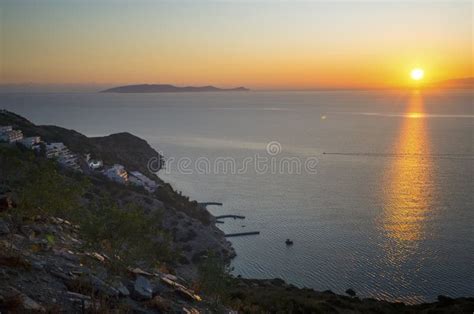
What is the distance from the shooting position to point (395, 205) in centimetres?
7650

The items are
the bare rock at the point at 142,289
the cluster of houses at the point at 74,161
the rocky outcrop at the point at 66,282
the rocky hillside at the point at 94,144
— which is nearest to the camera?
the rocky outcrop at the point at 66,282

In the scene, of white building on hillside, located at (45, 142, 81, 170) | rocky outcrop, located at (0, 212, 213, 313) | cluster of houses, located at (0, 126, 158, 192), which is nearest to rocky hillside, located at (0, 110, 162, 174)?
white building on hillside, located at (45, 142, 81, 170)

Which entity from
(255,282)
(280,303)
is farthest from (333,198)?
(280,303)

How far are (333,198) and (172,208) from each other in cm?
3458

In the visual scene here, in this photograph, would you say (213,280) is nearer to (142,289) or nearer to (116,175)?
(142,289)

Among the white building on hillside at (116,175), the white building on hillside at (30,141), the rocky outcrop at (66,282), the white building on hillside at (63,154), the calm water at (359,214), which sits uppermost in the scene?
the rocky outcrop at (66,282)

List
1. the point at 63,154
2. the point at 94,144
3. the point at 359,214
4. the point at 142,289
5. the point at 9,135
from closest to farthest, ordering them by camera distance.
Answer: the point at 142,289 → the point at 359,214 → the point at 63,154 → the point at 9,135 → the point at 94,144

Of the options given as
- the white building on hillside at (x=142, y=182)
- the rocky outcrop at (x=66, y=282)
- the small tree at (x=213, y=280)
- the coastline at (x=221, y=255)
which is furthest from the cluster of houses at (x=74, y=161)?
the rocky outcrop at (x=66, y=282)

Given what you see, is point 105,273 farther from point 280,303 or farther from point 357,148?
point 357,148

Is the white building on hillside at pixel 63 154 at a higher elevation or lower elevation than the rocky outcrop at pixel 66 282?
lower

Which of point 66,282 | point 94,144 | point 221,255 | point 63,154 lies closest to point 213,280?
point 66,282

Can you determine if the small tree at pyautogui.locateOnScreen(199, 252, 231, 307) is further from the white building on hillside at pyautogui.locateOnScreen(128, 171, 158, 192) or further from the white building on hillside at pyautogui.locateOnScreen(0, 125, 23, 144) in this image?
the white building on hillside at pyautogui.locateOnScreen(0, 125, 23, 144)

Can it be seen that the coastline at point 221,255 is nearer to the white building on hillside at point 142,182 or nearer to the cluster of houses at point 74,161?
the white building on hillside at point 142,182

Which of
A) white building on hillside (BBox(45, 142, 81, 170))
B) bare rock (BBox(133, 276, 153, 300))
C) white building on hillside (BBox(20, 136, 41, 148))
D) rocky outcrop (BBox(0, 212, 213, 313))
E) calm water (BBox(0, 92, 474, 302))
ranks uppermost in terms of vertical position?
rocky outcrop (BBox(0, 212, 213, 313))
